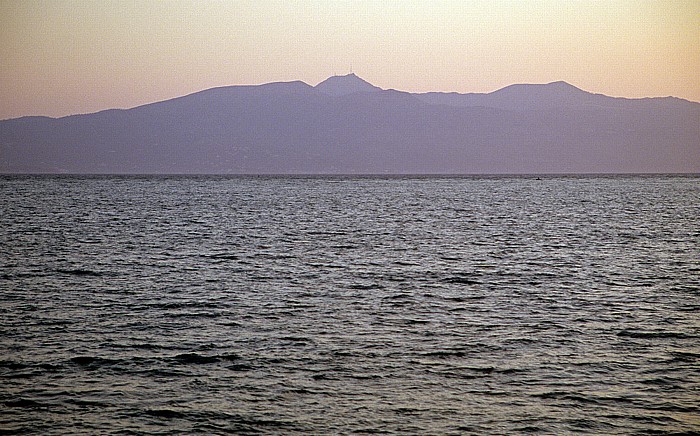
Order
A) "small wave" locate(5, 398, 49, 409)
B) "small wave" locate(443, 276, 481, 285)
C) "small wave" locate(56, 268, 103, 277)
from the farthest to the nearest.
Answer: "small wave" locate(56, 268, 103, 277), "small wave" locate(443, 276, 481, 285), "small wave" locate(5, 398, 49, 409)

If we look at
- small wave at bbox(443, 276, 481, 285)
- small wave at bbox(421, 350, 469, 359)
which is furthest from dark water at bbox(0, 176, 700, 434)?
small wave at bbox(443, 276, 481, 285)

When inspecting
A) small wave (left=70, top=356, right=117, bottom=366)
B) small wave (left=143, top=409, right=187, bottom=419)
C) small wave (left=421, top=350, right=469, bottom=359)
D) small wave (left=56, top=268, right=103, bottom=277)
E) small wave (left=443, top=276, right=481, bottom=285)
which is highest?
small wave (left=56, top=268, right=103, bottom=277)

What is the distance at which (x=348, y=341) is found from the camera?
23188 mm

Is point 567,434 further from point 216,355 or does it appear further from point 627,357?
point 216,355

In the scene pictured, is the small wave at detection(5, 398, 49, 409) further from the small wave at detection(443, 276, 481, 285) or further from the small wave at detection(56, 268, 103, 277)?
the small wave at detection(443, 276, 481, 285)

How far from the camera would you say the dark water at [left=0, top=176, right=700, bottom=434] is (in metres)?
16.7

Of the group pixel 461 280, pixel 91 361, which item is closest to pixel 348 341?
pixel 91 361

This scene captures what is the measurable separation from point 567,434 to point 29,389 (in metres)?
12.8

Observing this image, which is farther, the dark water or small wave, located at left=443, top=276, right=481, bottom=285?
small wave, located at left=443, top=276, right=481, bottom=285

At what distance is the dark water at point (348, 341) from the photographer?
16703 mm

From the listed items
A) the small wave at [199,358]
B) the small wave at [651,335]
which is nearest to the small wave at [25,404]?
the small wave at [199,358]

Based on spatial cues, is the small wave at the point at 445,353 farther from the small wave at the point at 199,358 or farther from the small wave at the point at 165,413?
the small wave at the point at 165,413

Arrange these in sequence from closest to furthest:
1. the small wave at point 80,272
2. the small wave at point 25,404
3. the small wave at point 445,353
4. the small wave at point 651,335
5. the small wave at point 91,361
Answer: the small wave at point 25,404 < the small wave at point 91,361 < the small wave at point 445,353 < the small wave at point 651,335 < the small wave at point 80,272

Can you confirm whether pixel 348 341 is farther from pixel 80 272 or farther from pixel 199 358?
pixel 80 272
